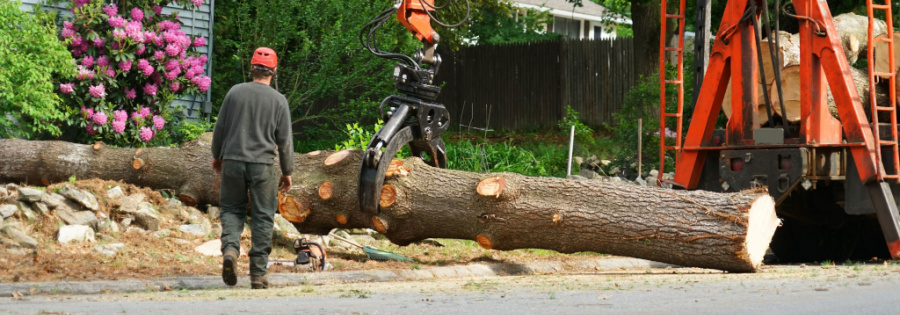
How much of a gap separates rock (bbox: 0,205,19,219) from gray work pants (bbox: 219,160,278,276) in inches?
93.0

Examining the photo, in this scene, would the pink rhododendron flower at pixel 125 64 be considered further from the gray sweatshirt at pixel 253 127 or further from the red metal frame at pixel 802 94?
the red metal frame at pixel 802 94

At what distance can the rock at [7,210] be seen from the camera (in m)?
8.87

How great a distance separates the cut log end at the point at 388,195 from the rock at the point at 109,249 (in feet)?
6.97

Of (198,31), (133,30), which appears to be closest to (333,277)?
(133,30)

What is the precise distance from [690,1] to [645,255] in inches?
358

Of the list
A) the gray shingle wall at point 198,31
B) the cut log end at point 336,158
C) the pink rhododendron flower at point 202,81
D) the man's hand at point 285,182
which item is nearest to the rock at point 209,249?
the cut log end at point 336,158

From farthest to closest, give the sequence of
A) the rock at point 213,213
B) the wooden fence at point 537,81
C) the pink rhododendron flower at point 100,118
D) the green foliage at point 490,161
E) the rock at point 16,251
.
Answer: the wooden fence at point 537,81 → the green foliage at point 490,161 → the pink rhododendron flower at point 100,118 → the rock at point 213,213 → the rock at point 16,251

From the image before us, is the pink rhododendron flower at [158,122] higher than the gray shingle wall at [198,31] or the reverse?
the reverse

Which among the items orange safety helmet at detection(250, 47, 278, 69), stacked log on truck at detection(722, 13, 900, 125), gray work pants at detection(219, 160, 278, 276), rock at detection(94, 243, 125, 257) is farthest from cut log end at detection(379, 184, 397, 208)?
stacked log on truck at detection(722, 13, 900, 125)

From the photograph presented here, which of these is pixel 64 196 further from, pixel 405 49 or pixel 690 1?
pixel 690 1

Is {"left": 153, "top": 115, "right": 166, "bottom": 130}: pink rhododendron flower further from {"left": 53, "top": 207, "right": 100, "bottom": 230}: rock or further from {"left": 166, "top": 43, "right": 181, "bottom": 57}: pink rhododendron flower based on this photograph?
{"left": 53, "top": 207, "right": 100, "bottom": 230}: rock

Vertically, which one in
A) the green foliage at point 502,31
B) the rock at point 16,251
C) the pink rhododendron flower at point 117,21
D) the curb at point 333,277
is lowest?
the curb at point 333,277

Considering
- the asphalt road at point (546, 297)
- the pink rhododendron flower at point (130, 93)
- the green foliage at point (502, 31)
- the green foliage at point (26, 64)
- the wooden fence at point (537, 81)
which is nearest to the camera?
the asphalt road at point (546, 297)

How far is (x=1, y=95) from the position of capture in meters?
11.1
